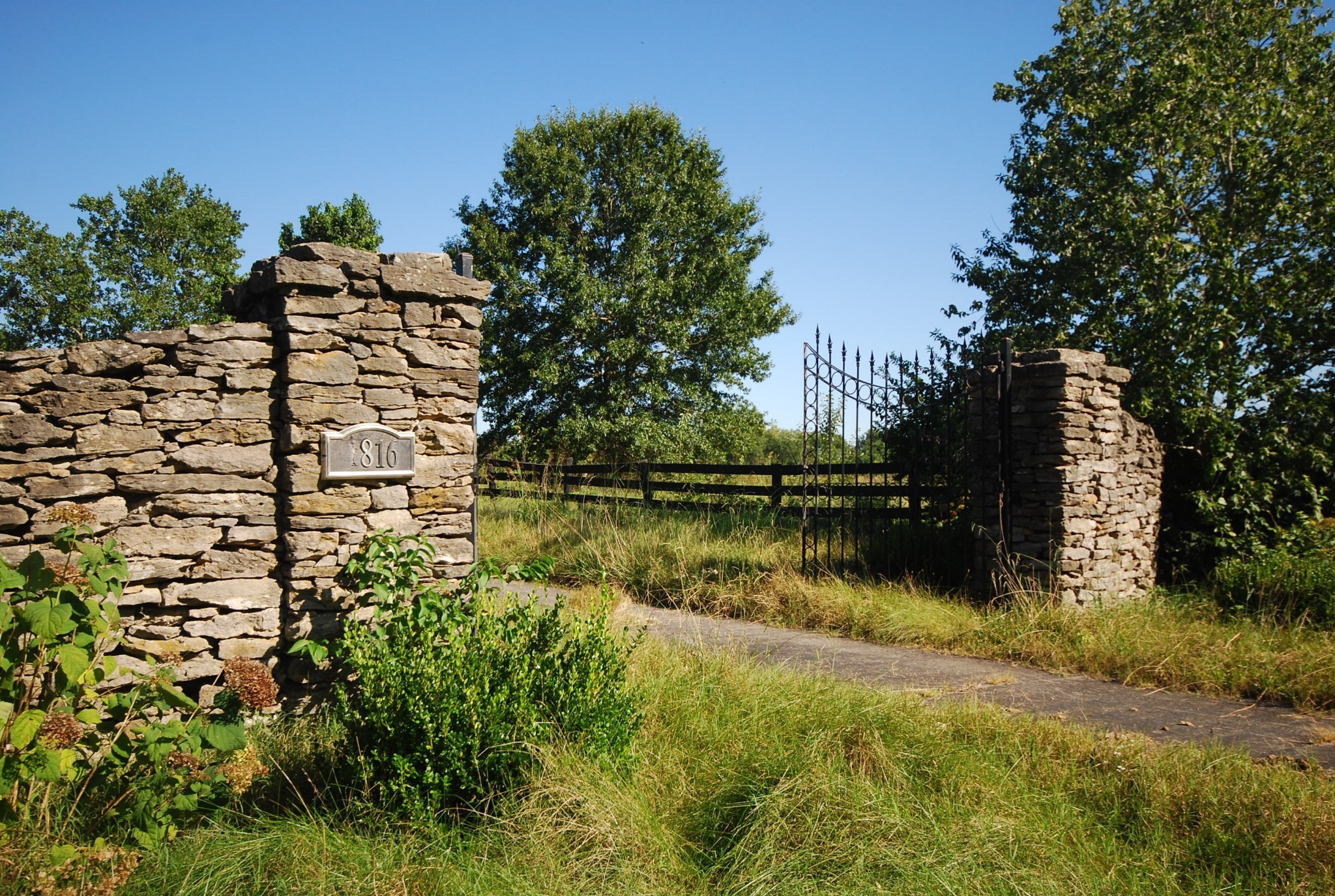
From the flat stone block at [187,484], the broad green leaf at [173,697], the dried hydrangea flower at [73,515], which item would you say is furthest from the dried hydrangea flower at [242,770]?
the flat stone block at [187,484]

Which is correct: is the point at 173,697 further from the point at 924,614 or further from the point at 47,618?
the point at 924,614

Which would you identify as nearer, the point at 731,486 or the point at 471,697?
the point at 471,697

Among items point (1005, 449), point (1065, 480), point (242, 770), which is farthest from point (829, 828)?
point (1005, 449)

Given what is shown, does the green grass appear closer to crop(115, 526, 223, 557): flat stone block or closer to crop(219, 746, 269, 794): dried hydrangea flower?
crop(219, 746, 269, 794): dried hydrangea flower

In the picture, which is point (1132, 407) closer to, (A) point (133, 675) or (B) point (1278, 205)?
(B) point (1278, 205)

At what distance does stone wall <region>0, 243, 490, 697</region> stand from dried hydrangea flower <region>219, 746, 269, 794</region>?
37.8 inches

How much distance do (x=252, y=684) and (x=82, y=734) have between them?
601mm

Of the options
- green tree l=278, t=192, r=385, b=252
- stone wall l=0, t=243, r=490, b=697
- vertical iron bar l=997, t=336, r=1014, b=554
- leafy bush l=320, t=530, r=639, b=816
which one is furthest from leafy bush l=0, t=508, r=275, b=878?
green tree l=278, t=192, r=385, b=252

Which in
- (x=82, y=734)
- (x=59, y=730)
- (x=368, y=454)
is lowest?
(x=82, y=734)

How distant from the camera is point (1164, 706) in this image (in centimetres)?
531

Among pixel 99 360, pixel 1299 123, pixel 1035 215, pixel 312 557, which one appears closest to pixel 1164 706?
pixel 312 557

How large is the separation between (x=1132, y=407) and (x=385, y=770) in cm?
757

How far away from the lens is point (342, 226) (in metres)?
23.9

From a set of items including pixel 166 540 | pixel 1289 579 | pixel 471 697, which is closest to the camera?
pixel 471 697
